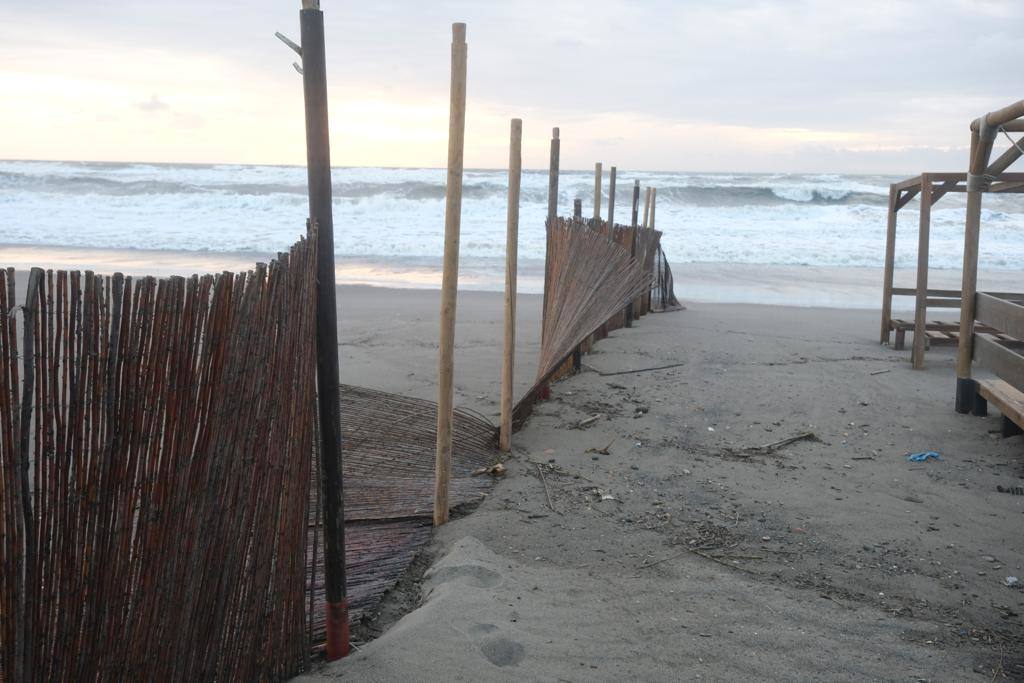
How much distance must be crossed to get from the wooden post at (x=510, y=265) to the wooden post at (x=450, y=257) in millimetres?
566

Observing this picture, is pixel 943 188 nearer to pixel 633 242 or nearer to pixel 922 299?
pixel 922 299

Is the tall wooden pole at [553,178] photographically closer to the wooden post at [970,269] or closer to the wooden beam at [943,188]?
the wooden post at [970,269]

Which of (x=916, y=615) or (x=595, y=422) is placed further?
(x=595, y=422)

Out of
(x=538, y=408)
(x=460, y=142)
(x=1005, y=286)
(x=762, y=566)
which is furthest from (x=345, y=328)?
(x=1005, y=286)

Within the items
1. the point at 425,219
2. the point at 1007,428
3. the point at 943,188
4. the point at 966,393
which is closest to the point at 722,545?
the point at 1007,428

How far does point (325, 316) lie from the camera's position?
230 cm

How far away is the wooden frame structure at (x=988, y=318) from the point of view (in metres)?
4.27

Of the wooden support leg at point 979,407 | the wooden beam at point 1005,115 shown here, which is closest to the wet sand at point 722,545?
the wooden support leg at point 979,407

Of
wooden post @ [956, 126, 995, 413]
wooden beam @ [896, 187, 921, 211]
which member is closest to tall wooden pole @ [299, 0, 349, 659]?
wooden post @ [956, 126, 995, 413]

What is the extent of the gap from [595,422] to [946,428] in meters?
2.05

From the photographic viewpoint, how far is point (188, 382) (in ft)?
5.97

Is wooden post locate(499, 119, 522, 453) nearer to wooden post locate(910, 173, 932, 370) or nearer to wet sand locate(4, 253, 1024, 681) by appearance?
wet sand locate(4, 253, 1024, 681)

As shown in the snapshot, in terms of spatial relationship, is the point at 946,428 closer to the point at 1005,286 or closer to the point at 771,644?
the point at 771,644

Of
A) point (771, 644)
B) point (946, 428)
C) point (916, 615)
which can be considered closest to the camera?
point (771, 644)
